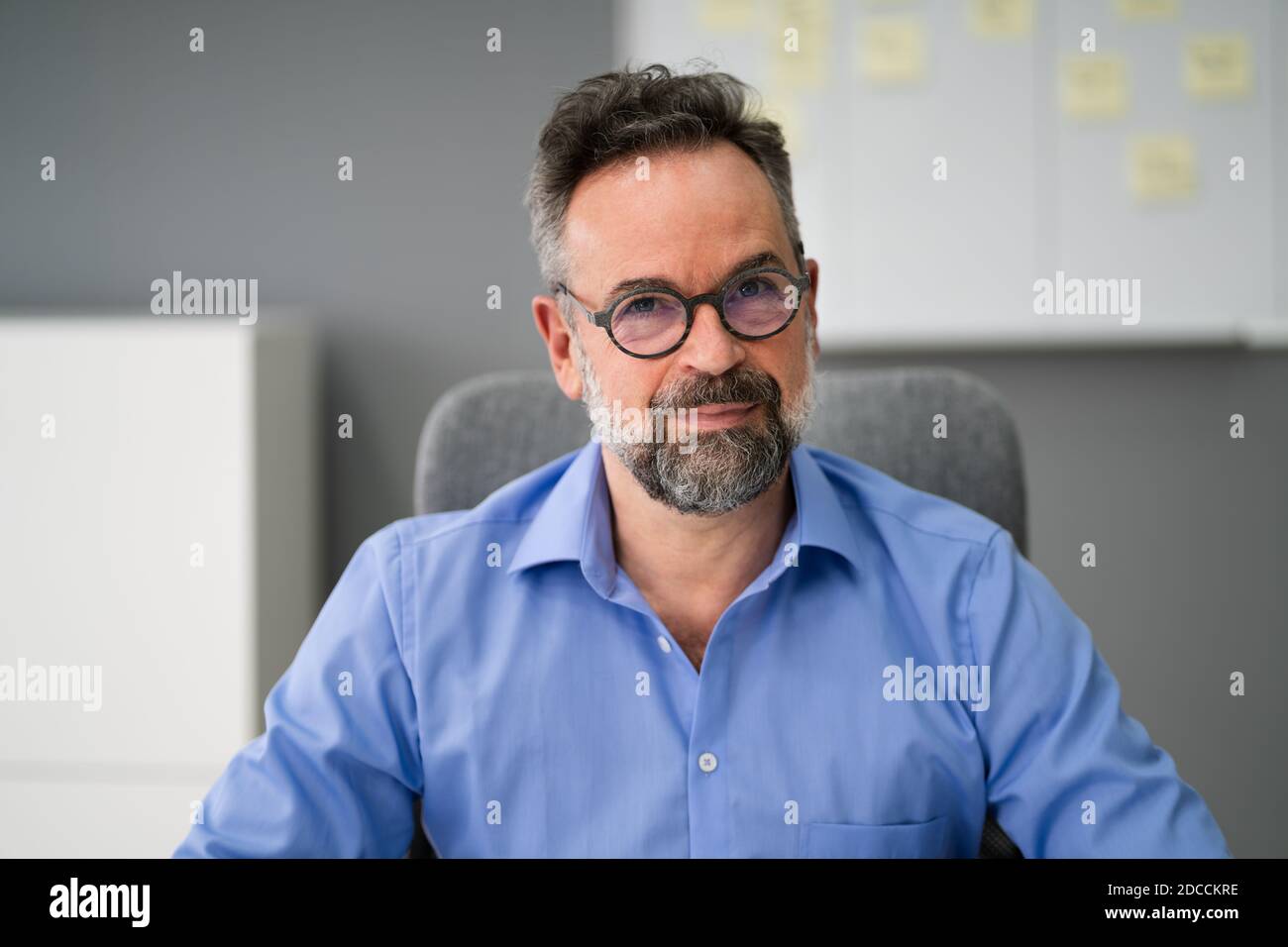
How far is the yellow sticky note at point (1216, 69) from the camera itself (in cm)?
211

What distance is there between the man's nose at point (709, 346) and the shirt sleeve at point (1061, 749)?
338 millimetres

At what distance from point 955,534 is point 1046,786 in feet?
0.84

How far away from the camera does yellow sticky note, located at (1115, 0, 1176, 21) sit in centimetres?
211

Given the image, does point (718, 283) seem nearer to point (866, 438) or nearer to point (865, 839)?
point (866, 438)

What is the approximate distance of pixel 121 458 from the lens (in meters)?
1.93

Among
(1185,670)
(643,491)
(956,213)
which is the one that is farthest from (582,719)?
(1185,670)

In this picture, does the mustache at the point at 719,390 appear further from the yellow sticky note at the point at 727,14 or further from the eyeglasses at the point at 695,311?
the yellow sticky note at the point at 727,14

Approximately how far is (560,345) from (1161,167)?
4.93 ft

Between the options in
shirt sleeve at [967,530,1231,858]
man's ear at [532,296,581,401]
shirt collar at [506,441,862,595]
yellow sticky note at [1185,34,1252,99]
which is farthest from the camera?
yellow sticky note at [1185,34,1252,99]

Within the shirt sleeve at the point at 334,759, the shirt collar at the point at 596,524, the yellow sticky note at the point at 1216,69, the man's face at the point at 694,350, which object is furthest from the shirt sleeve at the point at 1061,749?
the yellow sticky note at the point at 1216,69

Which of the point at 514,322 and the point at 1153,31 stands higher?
the point at 1153,31

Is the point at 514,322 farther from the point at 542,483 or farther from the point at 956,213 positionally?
the point at 542,483

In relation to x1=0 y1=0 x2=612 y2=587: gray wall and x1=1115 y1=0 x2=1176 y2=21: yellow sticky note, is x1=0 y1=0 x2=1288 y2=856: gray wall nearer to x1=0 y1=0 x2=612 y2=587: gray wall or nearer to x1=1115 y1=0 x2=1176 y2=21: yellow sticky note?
x1=0 y1=0 x2=612 y2=587: gray wall

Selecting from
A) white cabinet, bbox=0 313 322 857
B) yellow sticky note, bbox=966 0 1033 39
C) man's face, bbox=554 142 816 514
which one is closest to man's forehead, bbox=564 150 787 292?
man's face, bbox=554 142 816 514
